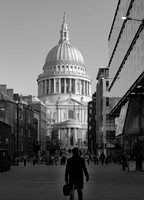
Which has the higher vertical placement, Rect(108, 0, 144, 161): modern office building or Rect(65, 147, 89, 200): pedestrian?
Rect(108, 0, 144, 161): modern office building

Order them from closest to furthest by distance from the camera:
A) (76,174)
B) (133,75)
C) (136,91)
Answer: (76,174) → (133,75) → (136,91)

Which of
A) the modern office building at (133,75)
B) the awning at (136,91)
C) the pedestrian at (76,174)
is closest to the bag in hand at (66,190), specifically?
the pedestrian at (76,174)

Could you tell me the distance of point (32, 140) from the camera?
126625mm

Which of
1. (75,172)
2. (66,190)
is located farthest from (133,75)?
(66,190)

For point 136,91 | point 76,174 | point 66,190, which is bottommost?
point 66,190

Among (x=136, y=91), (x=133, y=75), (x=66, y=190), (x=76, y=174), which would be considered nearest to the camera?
(x=66, y=190)

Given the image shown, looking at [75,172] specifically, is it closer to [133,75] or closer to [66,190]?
[66,190]

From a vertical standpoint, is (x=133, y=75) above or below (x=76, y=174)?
above

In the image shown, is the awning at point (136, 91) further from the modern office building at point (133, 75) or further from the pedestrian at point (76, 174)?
the pedestrian at point (76, 174)

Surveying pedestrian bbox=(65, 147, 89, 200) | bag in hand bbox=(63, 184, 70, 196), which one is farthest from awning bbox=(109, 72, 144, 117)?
bag in hand bbox=(63, 184, 70, 196)

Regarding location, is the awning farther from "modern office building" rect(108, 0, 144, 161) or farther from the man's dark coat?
the man's dark coat

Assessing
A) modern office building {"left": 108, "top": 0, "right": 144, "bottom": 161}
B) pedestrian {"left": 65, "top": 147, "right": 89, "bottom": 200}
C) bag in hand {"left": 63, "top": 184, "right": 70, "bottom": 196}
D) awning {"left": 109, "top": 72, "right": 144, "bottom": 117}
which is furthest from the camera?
awning {"left": 109, "top": 72, "right": 144, "bottom": 117}

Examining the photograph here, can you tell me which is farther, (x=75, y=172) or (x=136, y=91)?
(x=136, y=91)

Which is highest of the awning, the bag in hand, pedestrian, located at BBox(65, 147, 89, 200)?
the awning
